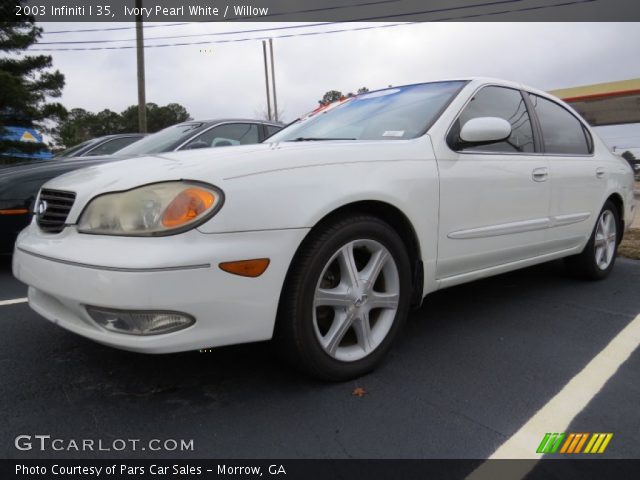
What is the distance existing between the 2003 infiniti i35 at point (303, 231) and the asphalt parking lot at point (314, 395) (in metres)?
0.24

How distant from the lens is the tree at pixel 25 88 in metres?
14.0

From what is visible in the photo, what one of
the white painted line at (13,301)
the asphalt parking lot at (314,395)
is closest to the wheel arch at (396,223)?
the asphalt parking lot at (314,395)

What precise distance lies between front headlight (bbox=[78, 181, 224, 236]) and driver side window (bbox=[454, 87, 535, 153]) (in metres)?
1.57

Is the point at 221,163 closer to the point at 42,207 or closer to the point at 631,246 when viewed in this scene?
the point at 42,207

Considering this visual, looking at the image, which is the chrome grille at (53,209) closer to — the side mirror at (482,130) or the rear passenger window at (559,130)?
the side mirror at (482,130)

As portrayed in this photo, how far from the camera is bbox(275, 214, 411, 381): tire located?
1994 mm

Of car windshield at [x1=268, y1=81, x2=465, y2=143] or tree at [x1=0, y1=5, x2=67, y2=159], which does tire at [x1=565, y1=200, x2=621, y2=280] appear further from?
tree at [x1=0, y1=5, x2=67, y2=159]

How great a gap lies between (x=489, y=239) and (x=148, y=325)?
1.92 meters

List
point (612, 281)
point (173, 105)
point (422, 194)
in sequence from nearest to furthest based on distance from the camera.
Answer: point (422, 194) → point (612, 281) → point (173, 105)

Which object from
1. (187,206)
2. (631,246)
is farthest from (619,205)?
(187,206)

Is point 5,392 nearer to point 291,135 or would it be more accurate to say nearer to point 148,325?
point 148,325

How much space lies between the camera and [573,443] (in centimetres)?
180

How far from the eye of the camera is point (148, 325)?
1.78m

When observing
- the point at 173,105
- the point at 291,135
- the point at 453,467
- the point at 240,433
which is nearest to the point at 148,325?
the point at 240,433
